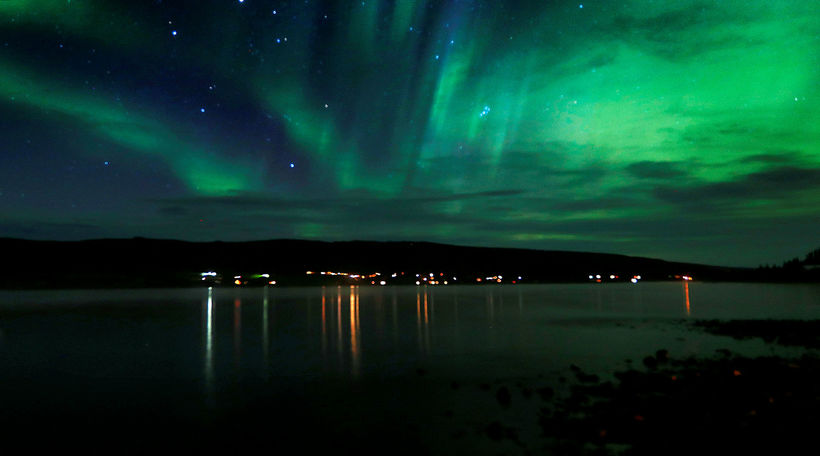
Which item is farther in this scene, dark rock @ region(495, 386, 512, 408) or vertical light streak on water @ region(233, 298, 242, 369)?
vertical light streak on water @ region(233, 298, 242, 369)

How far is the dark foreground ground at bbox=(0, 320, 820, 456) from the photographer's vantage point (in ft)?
34.0

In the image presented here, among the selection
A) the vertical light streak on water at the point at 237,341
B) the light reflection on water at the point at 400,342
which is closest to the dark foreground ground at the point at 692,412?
the light reflection on water at the point at 400,342

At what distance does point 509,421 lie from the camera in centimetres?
1283

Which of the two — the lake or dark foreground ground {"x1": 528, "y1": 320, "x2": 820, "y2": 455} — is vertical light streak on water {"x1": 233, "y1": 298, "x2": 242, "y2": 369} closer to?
the lake

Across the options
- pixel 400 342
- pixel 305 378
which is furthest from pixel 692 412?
pixel 400 342

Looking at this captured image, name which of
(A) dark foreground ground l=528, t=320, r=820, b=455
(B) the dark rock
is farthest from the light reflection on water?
(A) dark foreground ground l=528, t=320, r=820, b=455

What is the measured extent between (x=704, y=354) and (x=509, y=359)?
737cm

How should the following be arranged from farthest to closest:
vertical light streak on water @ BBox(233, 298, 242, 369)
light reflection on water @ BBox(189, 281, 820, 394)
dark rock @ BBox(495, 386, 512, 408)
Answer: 1. vertical light streak on water @ BBox(233, 298, 242, 369)
2. light reflection on water @ BBox(189, 281, 820, 394)
3. dark rock @ BBox(495, 386, 512, 408)

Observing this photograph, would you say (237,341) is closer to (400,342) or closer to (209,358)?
(209,358)

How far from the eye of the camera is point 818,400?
12508 mm

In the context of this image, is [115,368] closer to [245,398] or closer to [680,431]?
[245,398]

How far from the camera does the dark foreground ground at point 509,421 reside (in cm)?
1038

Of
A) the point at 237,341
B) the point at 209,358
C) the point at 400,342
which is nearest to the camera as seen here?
the point at 209,358

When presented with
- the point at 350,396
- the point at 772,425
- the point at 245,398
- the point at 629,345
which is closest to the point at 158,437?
the point at 245,398
